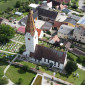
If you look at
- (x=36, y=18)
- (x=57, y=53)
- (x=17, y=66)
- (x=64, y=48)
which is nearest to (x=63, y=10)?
(x=36, y=18)

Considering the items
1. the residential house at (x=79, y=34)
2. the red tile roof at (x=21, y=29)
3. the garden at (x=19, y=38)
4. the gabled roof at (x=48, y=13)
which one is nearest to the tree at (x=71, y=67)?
the residential house at (x=79, y=34)

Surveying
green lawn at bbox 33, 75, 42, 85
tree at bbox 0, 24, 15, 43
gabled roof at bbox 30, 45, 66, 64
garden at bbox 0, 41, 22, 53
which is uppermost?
tree at bbox 0, 24, 15, 43

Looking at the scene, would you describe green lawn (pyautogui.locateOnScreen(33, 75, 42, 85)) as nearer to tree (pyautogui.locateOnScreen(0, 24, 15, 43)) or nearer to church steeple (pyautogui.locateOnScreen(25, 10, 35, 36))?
A: church steeple (pyautogui.locateOnScreen(25, 10, 35, 36))

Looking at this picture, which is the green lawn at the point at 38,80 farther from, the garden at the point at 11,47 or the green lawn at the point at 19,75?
the garden at the point at 11,47

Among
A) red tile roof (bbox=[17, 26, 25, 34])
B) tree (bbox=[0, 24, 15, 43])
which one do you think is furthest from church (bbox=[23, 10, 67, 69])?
red tile roof (bbox=[17, 26, 25, 34])

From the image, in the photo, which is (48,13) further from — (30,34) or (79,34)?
(30,34)

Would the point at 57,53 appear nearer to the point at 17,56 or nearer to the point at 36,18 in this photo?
the point at 17,56

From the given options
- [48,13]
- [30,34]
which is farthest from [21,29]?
[30,34]
